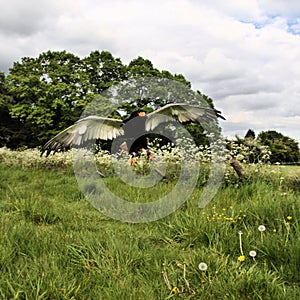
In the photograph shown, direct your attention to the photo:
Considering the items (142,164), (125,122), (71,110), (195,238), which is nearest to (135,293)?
(195,238)

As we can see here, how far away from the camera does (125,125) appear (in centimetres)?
593

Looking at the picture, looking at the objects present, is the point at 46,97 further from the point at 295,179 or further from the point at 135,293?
the point at 135,293

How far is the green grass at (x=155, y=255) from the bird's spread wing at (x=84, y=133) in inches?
47.9

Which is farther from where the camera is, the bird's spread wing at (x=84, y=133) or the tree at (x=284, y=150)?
the tree at (x=284, y=150)

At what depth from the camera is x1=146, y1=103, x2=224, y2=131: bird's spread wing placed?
214 inches

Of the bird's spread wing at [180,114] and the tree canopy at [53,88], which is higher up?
the tree canopy at [53,88]

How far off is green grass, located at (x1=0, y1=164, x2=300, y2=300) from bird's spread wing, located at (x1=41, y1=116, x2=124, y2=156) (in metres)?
1.22

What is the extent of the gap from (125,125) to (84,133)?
2.83 ft

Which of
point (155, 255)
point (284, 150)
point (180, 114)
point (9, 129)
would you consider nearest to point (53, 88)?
point (9, 129)

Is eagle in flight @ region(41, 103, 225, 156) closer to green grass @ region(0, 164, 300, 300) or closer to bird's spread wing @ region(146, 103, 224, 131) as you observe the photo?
bird's spread wing @ region(146, 103, 224, 131)

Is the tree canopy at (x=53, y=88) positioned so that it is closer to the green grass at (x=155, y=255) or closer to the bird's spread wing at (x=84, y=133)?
the bird's spread wing at (x=84, y=133)

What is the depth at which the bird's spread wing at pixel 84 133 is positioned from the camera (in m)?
5.22

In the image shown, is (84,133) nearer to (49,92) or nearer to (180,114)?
(180,114)

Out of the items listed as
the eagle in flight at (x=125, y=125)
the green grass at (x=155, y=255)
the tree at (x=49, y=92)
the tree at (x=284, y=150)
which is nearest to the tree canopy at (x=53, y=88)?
the tree at (x=49, y=92)
